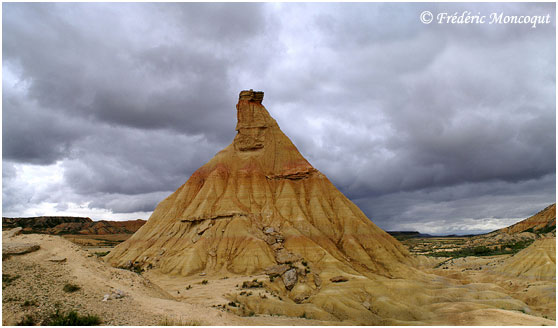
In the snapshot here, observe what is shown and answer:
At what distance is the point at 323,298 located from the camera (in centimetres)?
4478

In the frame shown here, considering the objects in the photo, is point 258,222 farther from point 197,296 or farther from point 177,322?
point 177,322

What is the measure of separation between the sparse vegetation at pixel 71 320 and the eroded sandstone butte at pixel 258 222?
39595mm

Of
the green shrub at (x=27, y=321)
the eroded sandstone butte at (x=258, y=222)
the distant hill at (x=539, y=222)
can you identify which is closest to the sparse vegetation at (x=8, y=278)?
the green shrub at (x=27, y=321)

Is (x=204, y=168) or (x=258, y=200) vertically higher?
(x=204, y=168)

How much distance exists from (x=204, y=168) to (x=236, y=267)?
35.8 m

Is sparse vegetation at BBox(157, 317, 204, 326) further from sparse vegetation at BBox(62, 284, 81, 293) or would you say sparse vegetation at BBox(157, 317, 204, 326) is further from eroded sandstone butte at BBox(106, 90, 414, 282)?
eroded sandstone butte at BBox(106, 90, 414, 282)

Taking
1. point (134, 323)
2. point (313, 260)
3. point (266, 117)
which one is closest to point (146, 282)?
point (134, 323)

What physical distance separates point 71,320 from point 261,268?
41728 mm

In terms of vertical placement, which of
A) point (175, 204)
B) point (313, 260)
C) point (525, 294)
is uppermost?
point (175, 204)

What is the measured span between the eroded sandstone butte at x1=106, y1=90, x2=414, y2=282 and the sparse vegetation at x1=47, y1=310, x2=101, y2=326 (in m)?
39.6

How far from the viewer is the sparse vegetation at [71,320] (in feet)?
63.3

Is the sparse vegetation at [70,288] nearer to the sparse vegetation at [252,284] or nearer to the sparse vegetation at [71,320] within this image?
the sparse vegetation at [71,320]

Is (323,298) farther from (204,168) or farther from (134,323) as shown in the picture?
(204,168)

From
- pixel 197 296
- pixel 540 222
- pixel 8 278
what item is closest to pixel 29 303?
pixel 8 278
